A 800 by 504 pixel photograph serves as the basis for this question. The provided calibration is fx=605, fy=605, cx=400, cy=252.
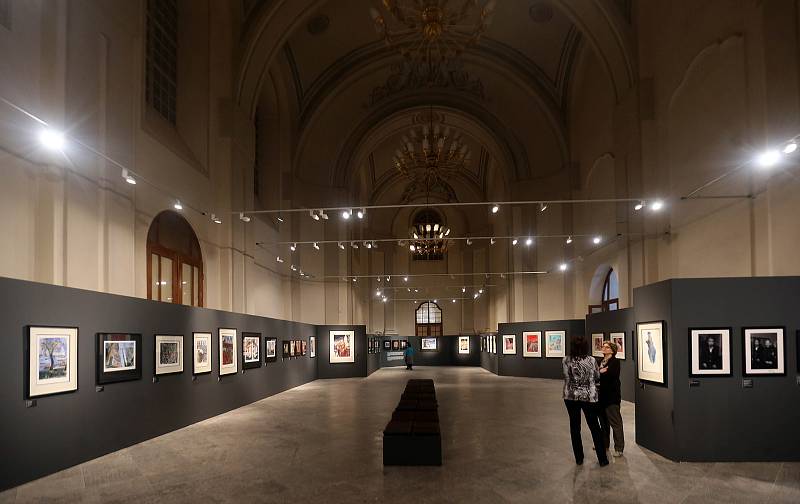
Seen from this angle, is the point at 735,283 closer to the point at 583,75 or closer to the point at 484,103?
the point at 583,75

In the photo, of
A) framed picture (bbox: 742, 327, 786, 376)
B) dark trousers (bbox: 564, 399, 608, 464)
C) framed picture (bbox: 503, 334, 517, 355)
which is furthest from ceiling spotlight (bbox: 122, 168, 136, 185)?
framed picture (bbox: 503, 334, 517, 355)

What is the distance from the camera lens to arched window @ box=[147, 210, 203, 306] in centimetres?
1398

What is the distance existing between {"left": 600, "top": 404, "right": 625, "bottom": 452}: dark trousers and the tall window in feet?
42.3

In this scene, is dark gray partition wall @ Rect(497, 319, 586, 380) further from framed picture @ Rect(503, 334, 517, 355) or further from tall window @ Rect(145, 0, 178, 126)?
tall window @ Rect(145, 0, 178, 126)

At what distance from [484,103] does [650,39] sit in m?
12.9

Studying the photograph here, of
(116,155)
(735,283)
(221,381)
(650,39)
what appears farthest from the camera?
(650,39)

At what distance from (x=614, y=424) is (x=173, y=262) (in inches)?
434

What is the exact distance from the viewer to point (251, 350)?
15.7m

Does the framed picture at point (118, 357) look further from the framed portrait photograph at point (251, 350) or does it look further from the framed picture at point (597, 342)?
the framed picture at point (597, 342)

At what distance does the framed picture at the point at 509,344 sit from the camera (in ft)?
85.7

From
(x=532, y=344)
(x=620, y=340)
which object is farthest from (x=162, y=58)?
(x=532, y=344)

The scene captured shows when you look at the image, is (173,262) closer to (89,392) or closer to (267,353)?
(267,353)

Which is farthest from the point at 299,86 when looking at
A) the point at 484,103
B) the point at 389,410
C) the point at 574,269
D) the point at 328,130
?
the point at 389,410

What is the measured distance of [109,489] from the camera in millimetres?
6988
